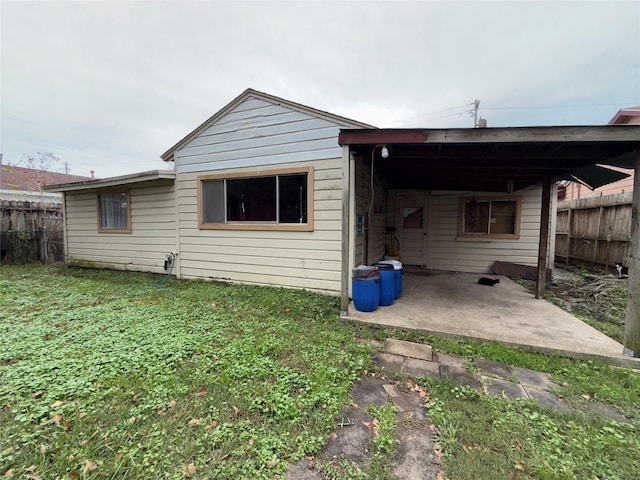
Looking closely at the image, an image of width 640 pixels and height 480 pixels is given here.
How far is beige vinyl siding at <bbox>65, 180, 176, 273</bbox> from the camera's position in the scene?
6.76 meters

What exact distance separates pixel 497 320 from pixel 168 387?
13.1ft

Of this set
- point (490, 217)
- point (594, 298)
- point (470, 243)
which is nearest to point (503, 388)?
point (594, 298)

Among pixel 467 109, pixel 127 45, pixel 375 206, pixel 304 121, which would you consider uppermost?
pixel 467 109

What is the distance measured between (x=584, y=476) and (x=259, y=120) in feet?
19.9

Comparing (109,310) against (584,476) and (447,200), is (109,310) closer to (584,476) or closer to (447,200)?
(584,476)

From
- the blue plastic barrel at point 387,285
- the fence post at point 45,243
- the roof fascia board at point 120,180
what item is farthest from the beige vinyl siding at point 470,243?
the fence post at point 45,243

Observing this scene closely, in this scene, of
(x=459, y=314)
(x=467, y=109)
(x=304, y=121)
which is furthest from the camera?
(x=467, y=109)

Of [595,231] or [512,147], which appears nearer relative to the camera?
[512,147]

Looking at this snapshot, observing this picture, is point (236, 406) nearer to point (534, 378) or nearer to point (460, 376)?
point (460, 376)

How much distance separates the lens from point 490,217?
289 inches

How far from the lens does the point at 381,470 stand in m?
1.50

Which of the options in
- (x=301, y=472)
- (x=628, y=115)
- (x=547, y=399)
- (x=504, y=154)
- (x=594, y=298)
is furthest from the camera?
(x=628, y=115)

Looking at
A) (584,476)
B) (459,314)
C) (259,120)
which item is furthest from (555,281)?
(259,120)

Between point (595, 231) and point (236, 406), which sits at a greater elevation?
point (595, 231)
